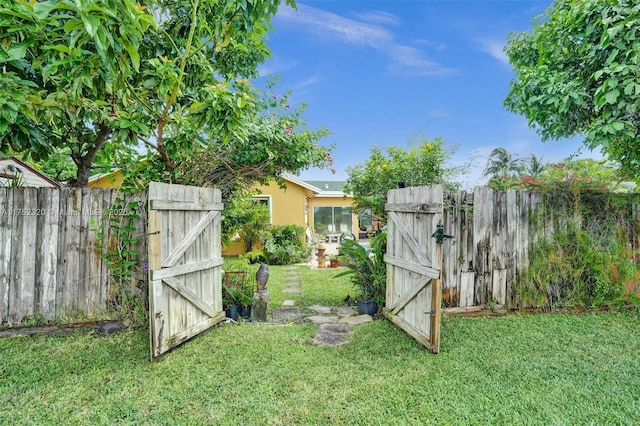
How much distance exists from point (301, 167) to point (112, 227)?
301 centimetres

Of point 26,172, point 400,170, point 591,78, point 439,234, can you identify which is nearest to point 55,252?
point 26,172

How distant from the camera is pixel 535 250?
15.0 feet

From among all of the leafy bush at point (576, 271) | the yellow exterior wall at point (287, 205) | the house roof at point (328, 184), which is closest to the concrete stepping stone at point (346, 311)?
the leafy bush at point (576, 271)

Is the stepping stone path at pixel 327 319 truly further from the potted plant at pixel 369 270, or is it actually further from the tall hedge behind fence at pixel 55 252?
the tall hedge behind fence at pixel 55 252

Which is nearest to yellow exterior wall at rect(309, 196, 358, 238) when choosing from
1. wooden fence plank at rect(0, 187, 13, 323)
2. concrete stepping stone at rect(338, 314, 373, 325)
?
concrete stepping stone at rect(338, 314, 373, 325)

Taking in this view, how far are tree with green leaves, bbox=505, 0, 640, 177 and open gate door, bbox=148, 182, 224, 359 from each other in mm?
4727

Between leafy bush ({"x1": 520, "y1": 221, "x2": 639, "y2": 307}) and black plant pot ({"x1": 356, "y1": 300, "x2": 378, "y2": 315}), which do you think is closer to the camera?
leafy bush ({"x1": 520, "y1": 221, "x2": 639, "y2": 307})

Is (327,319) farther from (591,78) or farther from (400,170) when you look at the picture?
(591,78)

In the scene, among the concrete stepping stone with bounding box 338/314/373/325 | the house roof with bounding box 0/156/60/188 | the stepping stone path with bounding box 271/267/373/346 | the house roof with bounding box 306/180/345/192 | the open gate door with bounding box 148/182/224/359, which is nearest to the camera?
the open gate door with bounding box 148/182/224/359

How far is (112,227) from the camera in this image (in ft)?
12.6

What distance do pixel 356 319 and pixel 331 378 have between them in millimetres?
1663

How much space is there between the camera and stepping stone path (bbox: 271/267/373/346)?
145 inches

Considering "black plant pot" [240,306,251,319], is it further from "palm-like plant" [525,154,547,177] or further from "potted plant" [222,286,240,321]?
"palm-like plant" [525,154,547,177]

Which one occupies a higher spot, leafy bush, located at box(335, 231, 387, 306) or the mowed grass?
leafy bush, located at box(335, 231, 387, 306)
